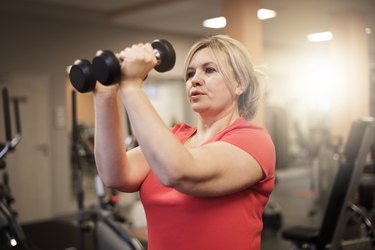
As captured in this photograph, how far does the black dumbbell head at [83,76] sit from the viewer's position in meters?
0.82

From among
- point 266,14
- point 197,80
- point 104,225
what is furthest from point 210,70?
point 266,14

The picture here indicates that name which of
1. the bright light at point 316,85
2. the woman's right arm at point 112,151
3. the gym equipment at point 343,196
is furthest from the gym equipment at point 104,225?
the bright light at point 316,85

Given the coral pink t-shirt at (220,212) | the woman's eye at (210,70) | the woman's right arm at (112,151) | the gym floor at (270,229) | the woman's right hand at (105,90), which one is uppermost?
the woman's eye at (210,70)

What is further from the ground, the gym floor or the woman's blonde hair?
the woman's blonde hair

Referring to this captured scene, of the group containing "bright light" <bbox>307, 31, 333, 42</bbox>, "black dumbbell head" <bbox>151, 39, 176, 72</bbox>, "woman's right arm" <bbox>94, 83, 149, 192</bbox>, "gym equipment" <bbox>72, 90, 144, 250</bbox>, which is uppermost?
"bright light" <bbox>307, 31, 333, 42</bbox>

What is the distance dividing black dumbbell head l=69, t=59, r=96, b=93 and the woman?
70mm

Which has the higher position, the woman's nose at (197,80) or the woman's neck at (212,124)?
the woman's nose at (197,80)

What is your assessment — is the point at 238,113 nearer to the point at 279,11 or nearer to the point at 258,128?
the point at 258,128

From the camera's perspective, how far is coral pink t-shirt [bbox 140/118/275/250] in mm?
881

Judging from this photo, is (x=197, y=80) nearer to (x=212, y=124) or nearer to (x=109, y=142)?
(x=212, y=124)

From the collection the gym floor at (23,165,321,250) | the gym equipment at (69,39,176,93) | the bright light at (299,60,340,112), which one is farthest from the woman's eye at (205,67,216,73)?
the bright light at (299,60,340,112)

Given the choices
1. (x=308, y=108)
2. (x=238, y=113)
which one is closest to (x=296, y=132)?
(x=308, y=108)

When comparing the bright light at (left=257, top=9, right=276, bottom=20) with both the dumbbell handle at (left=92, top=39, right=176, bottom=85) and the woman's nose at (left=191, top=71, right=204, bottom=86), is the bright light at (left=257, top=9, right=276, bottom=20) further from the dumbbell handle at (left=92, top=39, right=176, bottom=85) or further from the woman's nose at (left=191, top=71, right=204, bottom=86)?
the dumbbell handle at (left=92, top=39, right=176, bottom=85)

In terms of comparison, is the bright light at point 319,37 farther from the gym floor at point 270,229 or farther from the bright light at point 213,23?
the gym floor at point 270,229
